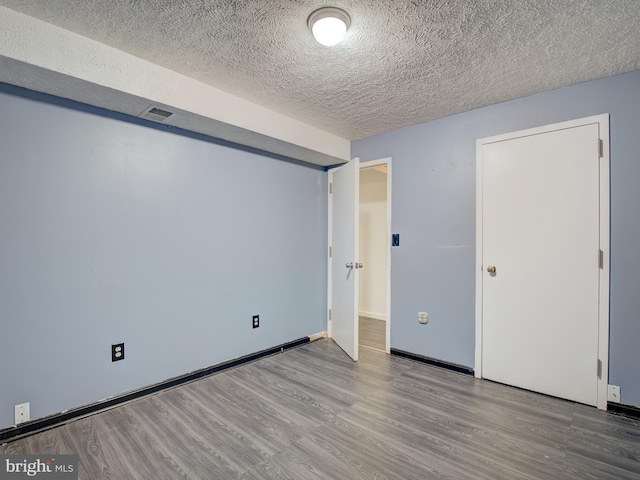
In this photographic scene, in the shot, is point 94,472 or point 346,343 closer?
point 94,472

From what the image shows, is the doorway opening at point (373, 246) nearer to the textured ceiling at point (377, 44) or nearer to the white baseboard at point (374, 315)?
the white baseboard at point (374, 315)

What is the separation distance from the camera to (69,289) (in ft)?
6.56

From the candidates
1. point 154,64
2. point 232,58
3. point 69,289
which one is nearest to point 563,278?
point 232,58

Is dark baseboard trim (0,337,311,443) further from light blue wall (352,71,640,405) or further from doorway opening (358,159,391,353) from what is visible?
doorway opening (358,159,391,353)

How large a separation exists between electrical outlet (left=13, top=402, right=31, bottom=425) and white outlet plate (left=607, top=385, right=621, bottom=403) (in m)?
3.75

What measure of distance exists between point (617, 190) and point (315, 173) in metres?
2.66

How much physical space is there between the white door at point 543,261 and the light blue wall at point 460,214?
0.11 meters

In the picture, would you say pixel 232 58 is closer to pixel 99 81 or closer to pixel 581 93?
pixel 99 81

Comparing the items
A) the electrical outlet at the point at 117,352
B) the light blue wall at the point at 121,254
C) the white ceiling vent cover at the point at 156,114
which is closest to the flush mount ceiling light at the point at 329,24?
the white ceiling vent cover at the point at 156,114

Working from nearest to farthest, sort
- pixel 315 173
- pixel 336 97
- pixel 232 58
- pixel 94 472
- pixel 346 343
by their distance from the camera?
pixel 94 472
pixel 232 58
pixel 336 97
pixel 346 343
pixel 315 173

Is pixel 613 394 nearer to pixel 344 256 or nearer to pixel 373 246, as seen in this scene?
pixel 344 256

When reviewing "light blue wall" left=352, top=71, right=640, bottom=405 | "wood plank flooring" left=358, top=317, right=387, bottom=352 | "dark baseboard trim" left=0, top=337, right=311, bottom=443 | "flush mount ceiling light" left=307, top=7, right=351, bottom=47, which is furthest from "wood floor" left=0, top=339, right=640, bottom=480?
"flush mount ceiling light" left=307, top=7, right=351, bottom=47

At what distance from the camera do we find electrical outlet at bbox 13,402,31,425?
1796 millimetres

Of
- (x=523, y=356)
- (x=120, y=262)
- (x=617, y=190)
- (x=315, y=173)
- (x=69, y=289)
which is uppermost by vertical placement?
(x=315, y=173)
